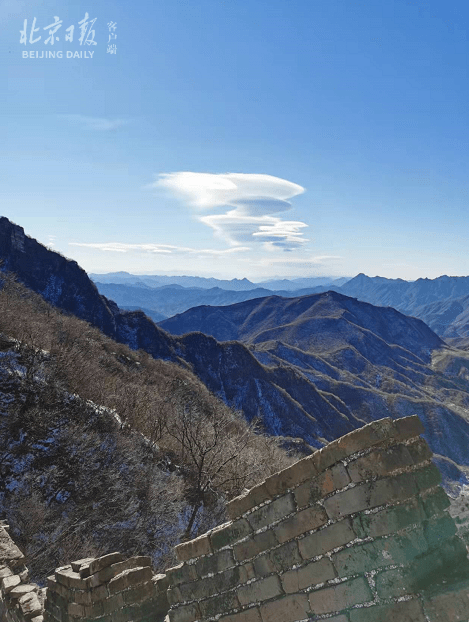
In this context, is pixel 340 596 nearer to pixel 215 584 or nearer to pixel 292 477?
pixel 292 477

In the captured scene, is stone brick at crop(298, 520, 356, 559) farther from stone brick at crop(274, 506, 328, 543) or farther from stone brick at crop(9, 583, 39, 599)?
stone brick at crop(9, 583, 39, 599)

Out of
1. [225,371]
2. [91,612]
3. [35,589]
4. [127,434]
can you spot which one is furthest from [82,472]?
[225,371]

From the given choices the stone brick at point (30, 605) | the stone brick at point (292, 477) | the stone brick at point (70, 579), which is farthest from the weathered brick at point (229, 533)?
the stone brick at point (30, 605)

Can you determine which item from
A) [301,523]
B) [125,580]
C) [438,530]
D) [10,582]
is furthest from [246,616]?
[10,582]

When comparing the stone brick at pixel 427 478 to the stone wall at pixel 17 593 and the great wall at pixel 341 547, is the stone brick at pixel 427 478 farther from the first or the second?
the stone wall at pixel 17 593

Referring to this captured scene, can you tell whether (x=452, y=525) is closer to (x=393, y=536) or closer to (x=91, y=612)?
(x=393, y=536)
